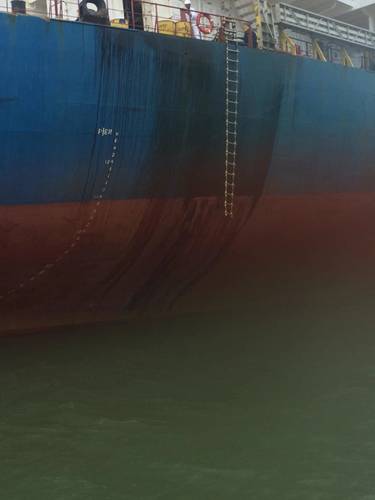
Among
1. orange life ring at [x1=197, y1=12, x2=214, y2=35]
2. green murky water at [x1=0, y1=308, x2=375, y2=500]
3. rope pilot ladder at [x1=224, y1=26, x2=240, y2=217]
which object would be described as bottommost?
green murky water at [x1=0, y1=308, x2=375, y2=500]

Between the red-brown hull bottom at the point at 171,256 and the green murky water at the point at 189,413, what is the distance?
44 centimetres

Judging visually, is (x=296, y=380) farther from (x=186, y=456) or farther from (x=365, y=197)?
(x=365, y=197)

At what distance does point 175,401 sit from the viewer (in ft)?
16.6

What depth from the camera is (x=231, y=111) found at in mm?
7188

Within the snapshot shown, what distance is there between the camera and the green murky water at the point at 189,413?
3.71 meters

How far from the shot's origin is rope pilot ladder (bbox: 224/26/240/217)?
23.5ft

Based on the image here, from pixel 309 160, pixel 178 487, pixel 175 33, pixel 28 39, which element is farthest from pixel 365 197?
pixel 178 487

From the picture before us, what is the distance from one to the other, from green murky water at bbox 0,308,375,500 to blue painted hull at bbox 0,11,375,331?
0.71 metres

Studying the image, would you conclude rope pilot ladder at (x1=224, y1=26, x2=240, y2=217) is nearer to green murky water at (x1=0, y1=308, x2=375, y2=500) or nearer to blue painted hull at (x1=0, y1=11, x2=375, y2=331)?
blue painted hull at (x1=0, y1=11, x2=375, y2=331)

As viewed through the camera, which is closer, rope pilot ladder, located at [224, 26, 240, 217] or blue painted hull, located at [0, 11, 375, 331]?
blue painted hull, located at [0, 11, 375, 331]

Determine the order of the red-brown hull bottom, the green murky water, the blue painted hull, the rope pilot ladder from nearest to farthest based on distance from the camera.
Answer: the green murky water, the blue painted hull, the red-brown hull bottom, the rope pilot ladder

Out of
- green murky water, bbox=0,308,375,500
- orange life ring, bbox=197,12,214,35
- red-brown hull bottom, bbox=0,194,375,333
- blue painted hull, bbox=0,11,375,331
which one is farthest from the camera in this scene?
orange life ring, bbox=197,12,214,35

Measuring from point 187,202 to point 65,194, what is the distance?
163 cm

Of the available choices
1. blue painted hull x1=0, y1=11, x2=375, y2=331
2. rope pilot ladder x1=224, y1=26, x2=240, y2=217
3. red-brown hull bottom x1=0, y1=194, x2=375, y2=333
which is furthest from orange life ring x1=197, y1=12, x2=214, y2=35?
red-brown hull bottom x1=0, y1=194, x2=375, y2=333
